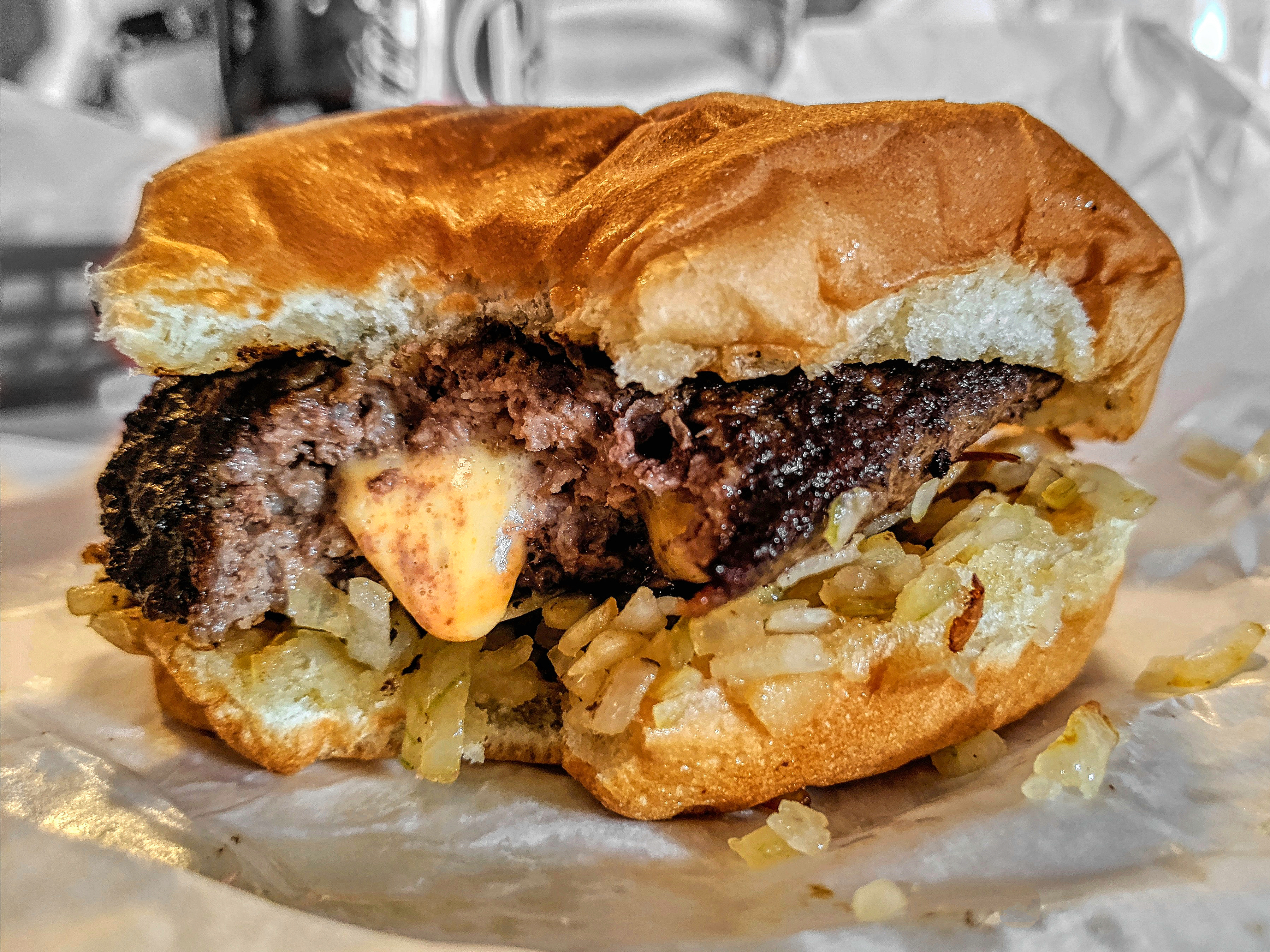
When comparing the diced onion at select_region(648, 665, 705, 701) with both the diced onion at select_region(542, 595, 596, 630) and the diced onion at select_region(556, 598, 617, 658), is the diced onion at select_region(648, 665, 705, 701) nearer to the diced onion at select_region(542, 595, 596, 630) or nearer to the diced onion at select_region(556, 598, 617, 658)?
the diced onion at select_region(556, 598, 617, 658)

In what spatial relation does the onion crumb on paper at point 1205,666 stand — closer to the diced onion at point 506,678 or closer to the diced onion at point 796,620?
the diced onion at point 796,620

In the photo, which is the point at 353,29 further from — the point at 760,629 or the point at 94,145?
the point at 760,629

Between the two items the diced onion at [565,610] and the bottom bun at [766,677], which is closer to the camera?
the bottom bun at [766,677]

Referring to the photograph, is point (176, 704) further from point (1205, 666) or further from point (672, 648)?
point (1205, 666)

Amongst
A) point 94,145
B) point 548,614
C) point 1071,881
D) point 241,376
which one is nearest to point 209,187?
point 241,376

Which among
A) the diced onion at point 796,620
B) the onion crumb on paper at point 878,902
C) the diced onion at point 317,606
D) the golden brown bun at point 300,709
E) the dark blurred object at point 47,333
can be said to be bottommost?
the dark blurred object at point 47,333

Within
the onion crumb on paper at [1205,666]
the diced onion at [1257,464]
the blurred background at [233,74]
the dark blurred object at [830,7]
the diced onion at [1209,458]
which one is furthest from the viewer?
the dark blurred object at [830,7]

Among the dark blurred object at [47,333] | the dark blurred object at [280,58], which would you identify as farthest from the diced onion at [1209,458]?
the dark blurred object at [47,333]
